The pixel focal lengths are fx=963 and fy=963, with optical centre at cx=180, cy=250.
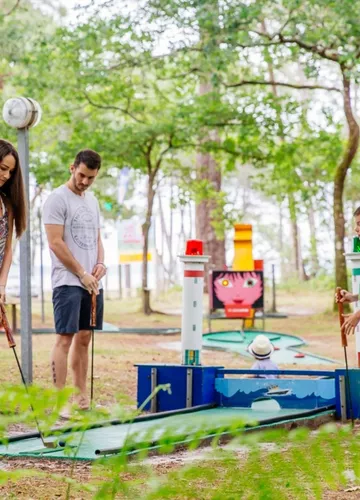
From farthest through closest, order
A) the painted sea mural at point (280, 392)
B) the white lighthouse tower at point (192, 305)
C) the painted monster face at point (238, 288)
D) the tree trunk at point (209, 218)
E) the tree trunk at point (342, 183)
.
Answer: the tree trunk at point (209, 218)
the tree trunk at point (342, 183)
the painted monster face at point (238, 288)
the white lighthouse tower at point (192, 305)
the painted sea mural at point (280, 392)

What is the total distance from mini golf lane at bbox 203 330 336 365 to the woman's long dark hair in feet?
17.7

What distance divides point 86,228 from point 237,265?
858 cm

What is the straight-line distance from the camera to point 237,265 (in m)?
14.1

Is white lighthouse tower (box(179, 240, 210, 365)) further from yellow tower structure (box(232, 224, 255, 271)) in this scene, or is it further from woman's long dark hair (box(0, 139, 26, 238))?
yellow tower structure (box(232, 224, 255, 271))

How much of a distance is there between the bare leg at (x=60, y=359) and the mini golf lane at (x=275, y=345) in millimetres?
4349

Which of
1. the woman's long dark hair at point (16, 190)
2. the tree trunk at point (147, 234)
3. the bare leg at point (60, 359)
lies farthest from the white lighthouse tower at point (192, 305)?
the tree trunk at point (147, 234)

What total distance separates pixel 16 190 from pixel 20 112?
1990mm

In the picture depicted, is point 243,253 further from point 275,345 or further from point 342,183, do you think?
point 342,183

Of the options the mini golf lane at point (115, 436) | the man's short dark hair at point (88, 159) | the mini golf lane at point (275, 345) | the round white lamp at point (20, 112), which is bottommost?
the mini golf lane at point (275, 345)

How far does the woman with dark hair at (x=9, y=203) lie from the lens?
166 inches

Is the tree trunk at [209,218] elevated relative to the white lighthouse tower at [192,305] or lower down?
elevated

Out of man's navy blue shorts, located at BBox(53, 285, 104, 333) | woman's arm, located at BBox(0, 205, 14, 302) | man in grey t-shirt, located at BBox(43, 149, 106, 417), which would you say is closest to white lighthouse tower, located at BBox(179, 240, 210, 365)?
man in grey t-shirt, located at BBox(43, 149, 106, 417)

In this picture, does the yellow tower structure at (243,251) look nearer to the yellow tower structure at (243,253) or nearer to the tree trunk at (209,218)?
the yellow tower structure at (243,253)

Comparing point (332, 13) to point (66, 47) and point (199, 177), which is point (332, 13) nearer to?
point (66, 47)
